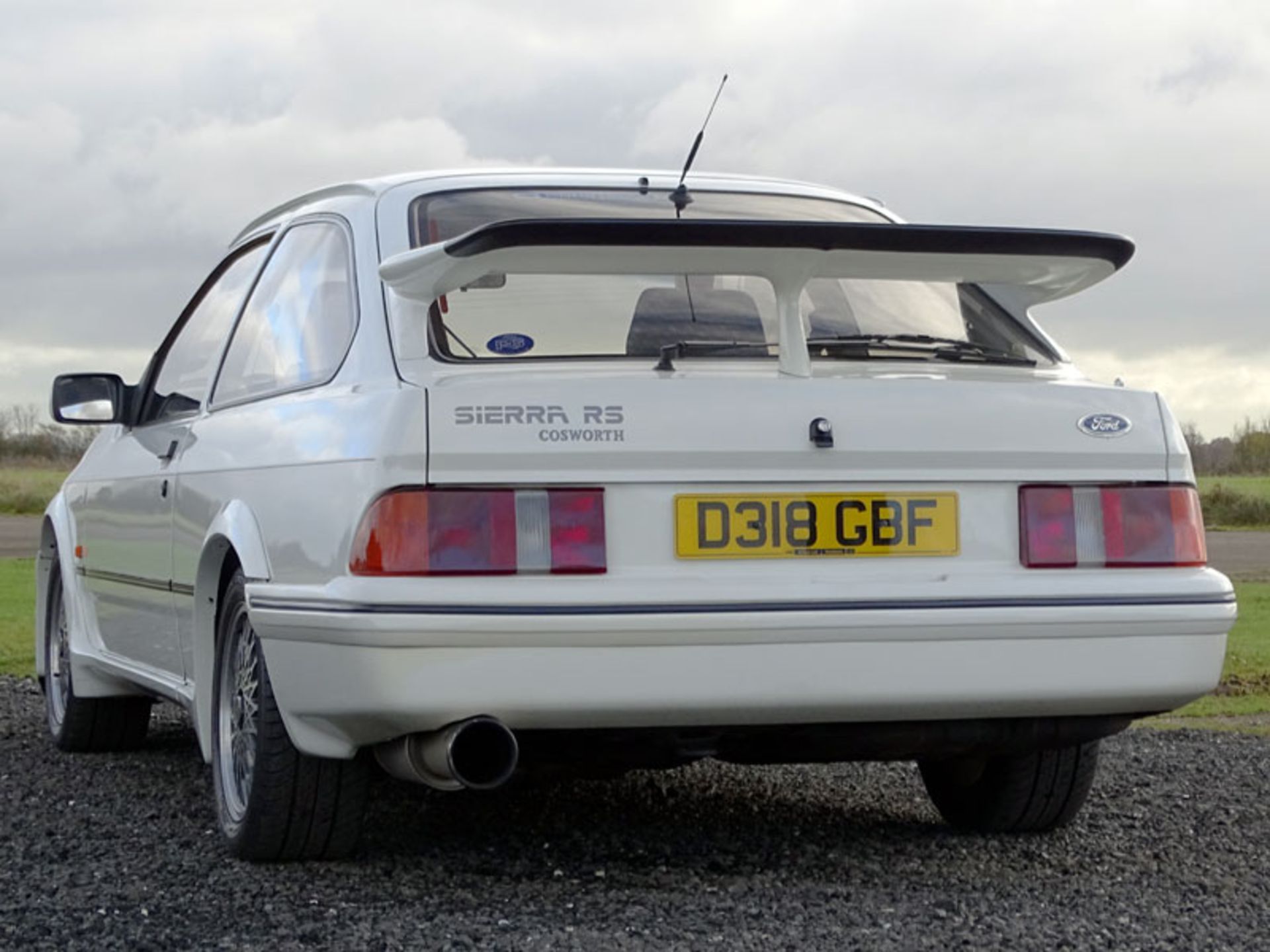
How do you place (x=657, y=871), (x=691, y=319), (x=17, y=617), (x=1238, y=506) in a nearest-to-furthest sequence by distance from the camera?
(x=657, y=871) < (x=691, y=319) < (x=17, y=617) < (x=1238, y=506)

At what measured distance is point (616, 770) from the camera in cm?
460

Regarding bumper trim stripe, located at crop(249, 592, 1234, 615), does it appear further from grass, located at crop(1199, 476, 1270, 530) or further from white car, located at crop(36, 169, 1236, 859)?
grass, located at crop(1199, 476, 1270, 530)

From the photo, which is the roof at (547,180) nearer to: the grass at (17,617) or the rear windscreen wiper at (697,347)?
the rear windscreen wiper at (697,347)

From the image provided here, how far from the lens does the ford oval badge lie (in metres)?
4.44

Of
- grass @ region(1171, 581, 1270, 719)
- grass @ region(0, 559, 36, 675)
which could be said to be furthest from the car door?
grass @ region(0, 559, 36, 675)

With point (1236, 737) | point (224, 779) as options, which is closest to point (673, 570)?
point (224, 779)

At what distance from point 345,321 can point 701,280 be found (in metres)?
0.88

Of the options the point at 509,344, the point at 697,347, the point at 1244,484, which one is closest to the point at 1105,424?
the point at 697,347

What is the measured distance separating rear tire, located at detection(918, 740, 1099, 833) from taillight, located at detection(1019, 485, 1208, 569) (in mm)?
936

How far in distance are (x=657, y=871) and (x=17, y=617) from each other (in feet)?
40.8

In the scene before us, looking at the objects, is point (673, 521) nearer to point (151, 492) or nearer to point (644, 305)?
point (644, 305)

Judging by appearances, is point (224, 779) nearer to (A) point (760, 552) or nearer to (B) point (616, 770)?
(B) point (616, 770)

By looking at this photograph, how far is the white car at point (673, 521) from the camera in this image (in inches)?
161

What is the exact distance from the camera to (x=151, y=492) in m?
5.94
